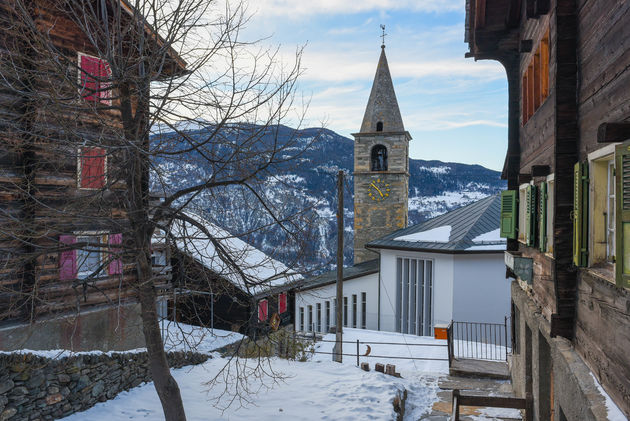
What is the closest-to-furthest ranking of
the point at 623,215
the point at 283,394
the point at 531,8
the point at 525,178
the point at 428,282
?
the point at 623,215 → the point at 531,8 → the point at 525,178 → the point at 283,394 → the point at 428,282

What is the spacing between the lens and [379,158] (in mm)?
32844

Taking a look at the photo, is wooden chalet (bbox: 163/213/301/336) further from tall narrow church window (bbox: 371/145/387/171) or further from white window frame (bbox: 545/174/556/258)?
tall narrow church window (bbox: 371/145/387/171)

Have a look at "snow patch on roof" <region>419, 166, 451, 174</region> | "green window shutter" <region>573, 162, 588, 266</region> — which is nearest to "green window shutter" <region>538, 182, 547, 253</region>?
"green window shutter" <region>573, 162, 588, 266</region>

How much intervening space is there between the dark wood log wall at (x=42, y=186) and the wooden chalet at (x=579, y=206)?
18.4 feet

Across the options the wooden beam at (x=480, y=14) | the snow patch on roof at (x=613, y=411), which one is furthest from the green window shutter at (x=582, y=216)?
the wooden beam at (x=480, y=14)

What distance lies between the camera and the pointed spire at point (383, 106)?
3234 centimetres

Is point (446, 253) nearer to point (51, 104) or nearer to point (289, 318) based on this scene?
point (289, 318)

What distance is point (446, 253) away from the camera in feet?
71.8

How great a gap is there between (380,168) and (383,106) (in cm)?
422

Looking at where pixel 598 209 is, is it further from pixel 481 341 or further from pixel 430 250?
pixel 430 250

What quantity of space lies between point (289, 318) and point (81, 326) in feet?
45.6

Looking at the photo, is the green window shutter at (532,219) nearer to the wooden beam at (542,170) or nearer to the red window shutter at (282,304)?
the wooden beam at (542,170)

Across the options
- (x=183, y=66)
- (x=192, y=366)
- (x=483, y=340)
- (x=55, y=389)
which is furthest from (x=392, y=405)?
(x=483, y=340)

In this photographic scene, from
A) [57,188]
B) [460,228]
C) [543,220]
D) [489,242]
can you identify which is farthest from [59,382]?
[460,228]
